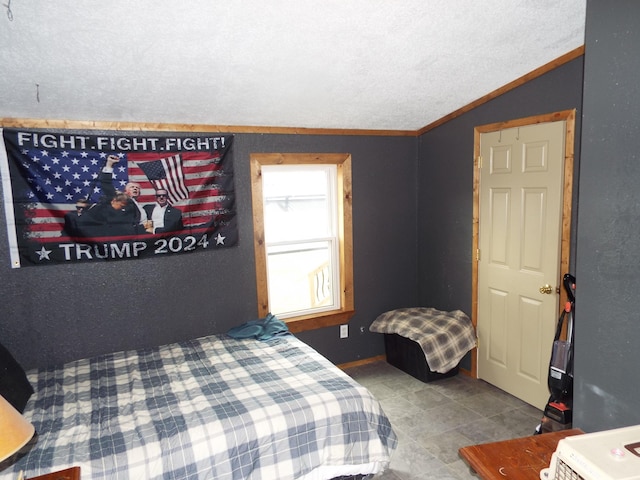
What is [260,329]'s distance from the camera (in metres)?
3.35

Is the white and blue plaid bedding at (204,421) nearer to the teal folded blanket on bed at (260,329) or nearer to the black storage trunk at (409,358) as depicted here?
the teal folded blanket on bed at (260,329)

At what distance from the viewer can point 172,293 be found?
3385mm

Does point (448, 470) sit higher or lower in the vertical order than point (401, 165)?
lower

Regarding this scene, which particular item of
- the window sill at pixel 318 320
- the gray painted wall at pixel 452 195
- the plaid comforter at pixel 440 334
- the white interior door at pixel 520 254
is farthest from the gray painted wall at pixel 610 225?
the window sill at pixel 318 320

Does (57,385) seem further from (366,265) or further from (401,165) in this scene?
(401,165)

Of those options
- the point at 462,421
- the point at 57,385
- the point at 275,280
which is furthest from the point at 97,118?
the point at 462,421

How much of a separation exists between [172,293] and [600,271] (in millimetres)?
2864

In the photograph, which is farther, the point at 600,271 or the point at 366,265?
the point at 366,265

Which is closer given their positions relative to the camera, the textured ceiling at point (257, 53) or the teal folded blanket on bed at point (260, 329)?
the textured ceiling at point (257, 53)

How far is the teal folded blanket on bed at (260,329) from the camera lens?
3322 millimetres

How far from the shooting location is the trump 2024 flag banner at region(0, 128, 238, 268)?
287 centimetres

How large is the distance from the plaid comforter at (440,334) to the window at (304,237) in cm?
56

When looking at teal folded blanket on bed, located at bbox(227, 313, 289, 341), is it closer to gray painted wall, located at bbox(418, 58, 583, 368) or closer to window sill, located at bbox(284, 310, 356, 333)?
window sill, located at bbox(284, 310, 356, 333)

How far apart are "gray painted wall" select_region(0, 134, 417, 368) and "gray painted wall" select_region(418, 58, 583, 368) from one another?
0.52ft
